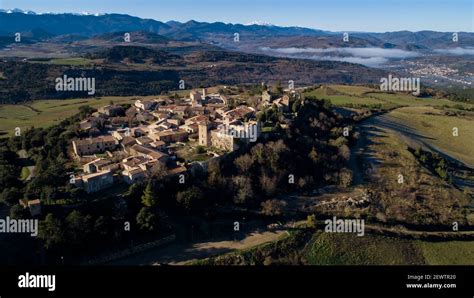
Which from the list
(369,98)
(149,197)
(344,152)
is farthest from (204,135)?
(369,98)

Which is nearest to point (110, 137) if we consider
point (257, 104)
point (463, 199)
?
point (257, 104)

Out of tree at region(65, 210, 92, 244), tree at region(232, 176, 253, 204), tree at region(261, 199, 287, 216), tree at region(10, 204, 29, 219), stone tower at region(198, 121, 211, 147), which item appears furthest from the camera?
stone tower at region(198, 121, 211, 147)

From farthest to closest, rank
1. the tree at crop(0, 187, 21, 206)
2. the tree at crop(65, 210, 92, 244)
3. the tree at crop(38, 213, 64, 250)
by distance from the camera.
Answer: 1. the tree at crop(0, 187, 21, 206)
2. the tree at crop(65, 210, 92, 244)
3. the tree at crop(38, 213, 64, 250)

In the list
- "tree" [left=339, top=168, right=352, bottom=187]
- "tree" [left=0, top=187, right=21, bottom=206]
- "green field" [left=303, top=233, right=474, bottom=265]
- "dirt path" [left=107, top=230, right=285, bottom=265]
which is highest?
"tree" [left=0, top=187, right=21, bottom=206]

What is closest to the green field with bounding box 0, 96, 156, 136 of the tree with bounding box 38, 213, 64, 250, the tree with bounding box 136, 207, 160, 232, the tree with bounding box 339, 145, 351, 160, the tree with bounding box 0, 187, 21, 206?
the tree with bounding box 0, 187, 21, 206

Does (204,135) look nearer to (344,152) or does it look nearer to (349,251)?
(344,152)

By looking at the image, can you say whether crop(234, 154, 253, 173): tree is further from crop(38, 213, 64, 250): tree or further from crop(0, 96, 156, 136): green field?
crop(0, 96, 156, 136): green field

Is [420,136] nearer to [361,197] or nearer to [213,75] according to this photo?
[361,197]
